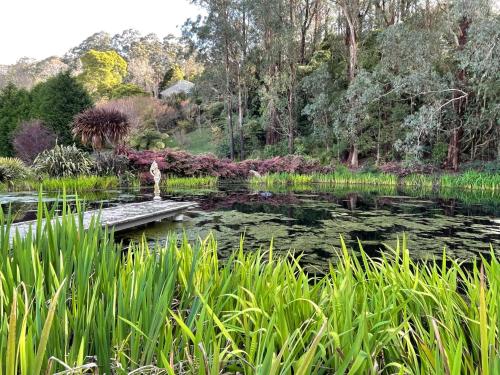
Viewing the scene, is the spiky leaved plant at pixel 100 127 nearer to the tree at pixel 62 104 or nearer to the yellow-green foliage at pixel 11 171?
the yellow-green foliage at pixel 11 171

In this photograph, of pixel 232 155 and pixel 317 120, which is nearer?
pixel 317 120

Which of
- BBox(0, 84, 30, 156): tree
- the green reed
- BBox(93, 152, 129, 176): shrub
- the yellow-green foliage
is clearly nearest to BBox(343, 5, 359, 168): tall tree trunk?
the green reed

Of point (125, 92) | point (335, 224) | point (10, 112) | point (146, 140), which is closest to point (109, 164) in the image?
point (10, 112)

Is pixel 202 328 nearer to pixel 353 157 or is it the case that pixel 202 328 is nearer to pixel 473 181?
pixel 473 181

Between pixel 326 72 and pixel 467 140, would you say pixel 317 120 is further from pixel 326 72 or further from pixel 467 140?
pixel 467 140

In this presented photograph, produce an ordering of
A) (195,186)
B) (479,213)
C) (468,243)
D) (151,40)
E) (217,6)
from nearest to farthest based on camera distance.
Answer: (468,243), (479,213), (195,186), (217,6), (151,40)

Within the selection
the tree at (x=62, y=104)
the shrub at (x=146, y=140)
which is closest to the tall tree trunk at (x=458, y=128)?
the shrub at (x=146, y=140)

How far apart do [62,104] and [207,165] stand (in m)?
9.48

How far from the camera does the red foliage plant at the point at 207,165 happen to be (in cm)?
1777

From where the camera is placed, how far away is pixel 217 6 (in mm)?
26000

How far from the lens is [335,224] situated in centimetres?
763

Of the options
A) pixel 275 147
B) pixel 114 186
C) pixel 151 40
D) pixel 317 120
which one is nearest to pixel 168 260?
pixel 114 186

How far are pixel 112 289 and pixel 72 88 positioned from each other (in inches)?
913

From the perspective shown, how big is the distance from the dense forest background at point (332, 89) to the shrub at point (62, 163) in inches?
252
